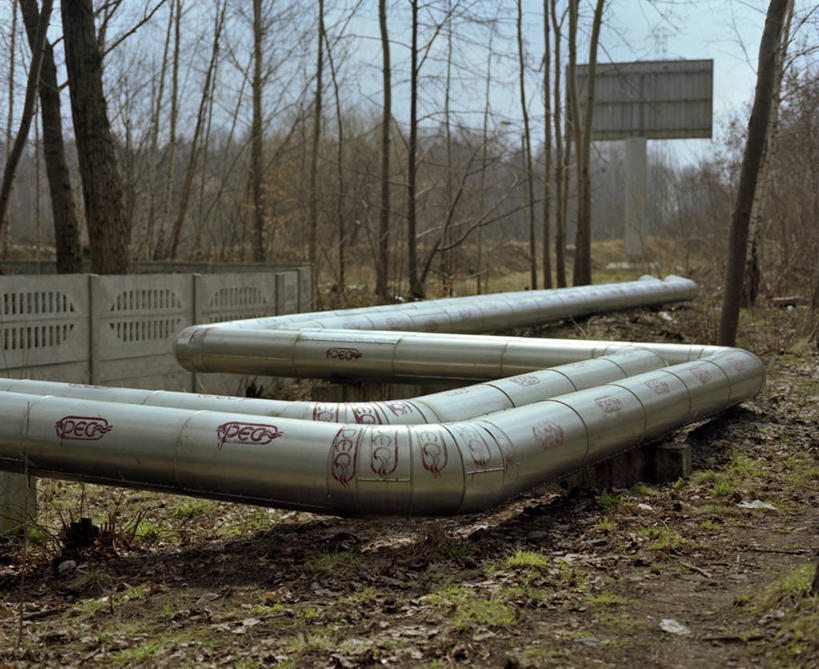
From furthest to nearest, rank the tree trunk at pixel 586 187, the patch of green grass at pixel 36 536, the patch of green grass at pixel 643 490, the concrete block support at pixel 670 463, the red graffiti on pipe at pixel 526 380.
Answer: the tree trunk at pixel 586 187 → the concrete block support at pixel 670 463 → the red graffiti on pipe at pixel 526 380 → the patch of green grass at pixel 643 490 → the patch of green grass at pixel 36 536

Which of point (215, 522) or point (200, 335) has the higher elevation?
point (200, 335)

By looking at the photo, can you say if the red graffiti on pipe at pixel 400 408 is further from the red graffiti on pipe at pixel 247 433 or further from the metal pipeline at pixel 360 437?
the red graffiti on pipe at pixel 247 433

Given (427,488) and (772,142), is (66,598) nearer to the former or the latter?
(427,488)

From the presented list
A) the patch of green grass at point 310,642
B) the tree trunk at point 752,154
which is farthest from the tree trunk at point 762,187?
the patch of green grass at point 310,642

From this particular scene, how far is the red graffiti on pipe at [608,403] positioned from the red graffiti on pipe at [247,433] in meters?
2.25

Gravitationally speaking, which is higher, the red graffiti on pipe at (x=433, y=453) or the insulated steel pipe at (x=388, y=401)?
the insulated steel pipe at (x=388, y=401)

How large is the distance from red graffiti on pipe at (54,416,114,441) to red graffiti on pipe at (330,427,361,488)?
57.9 inches

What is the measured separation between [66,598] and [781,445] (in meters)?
5.66

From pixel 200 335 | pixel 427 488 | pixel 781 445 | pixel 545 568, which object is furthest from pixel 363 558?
pixel 200 335

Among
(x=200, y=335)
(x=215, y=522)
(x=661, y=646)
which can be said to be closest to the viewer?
(x=661, y=646)

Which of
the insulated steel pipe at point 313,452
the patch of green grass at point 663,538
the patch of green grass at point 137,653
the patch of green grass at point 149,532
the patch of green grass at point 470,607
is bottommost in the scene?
the patch of green grass at point 149,532

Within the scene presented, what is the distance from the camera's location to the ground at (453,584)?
11.2 ft

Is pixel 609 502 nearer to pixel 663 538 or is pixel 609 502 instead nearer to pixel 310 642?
pixel 663 538

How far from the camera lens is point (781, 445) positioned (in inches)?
281
